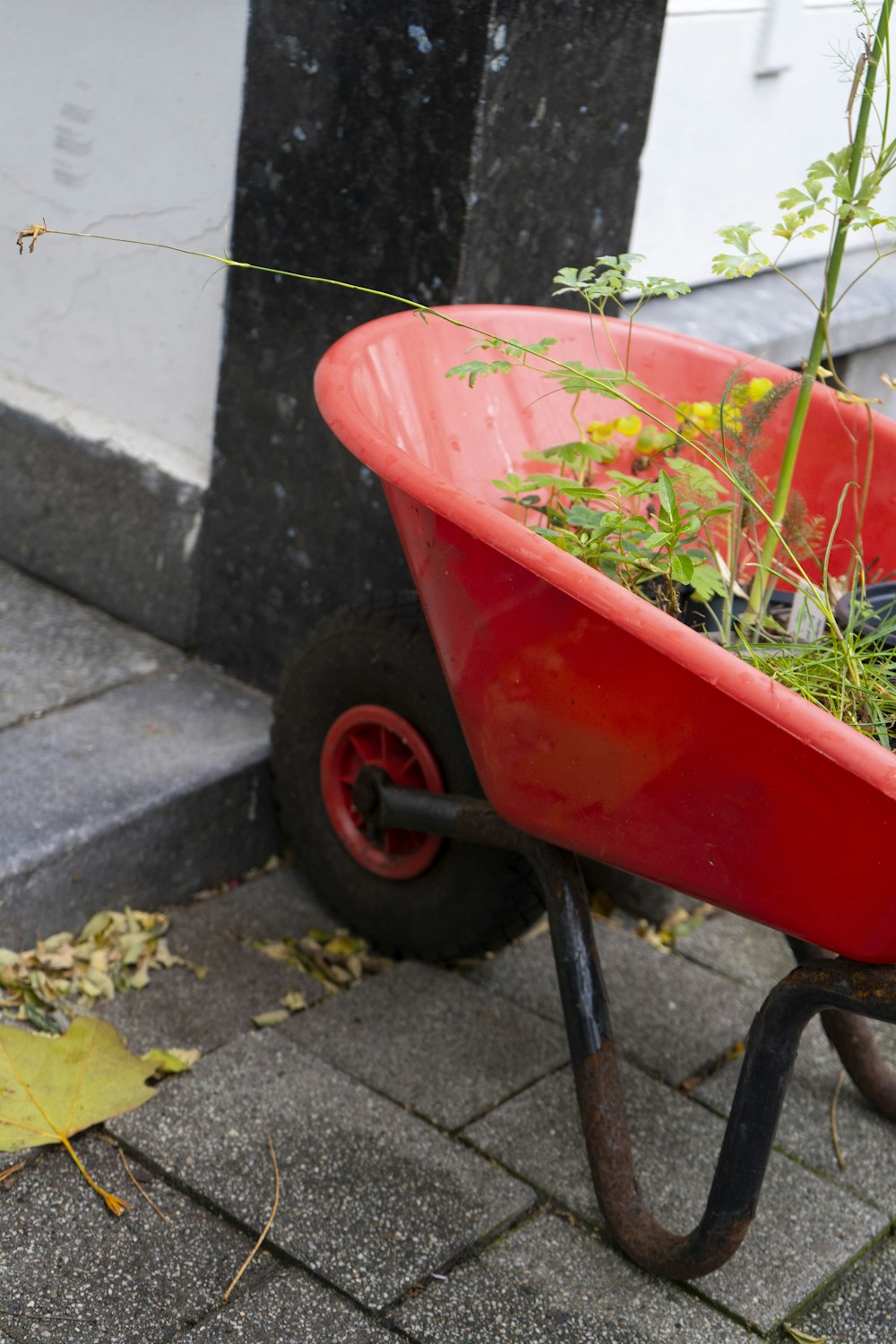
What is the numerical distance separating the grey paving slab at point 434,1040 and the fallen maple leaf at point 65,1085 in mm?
263

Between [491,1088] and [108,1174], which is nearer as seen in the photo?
[108,1174]

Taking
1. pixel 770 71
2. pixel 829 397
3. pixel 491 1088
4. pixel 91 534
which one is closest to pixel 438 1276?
pixel 491 1088

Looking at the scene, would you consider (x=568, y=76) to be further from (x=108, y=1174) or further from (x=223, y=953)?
(x=108, y=1174)

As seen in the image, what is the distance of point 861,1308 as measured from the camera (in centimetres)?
169

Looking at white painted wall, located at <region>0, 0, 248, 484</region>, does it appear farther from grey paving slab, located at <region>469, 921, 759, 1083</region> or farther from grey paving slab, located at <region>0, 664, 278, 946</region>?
grey paving slab, located at <region>469, 921, 759, 1083</region>

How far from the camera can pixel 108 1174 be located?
1762 millimetres

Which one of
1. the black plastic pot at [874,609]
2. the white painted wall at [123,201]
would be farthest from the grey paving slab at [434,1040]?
the white painted wall at [123,201]

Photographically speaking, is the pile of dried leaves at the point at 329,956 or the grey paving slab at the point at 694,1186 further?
the pile of dried leaves at the point at 329,956

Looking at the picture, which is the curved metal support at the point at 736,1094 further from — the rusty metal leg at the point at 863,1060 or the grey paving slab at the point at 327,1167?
the rusty metal leg at the point at 863,1060

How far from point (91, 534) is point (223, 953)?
0.93 m

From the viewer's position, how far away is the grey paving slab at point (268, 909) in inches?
92.4

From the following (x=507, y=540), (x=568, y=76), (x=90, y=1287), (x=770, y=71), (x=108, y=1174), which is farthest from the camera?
(x=770, y=71)

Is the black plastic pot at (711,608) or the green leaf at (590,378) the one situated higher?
the green leaf at (590,378)

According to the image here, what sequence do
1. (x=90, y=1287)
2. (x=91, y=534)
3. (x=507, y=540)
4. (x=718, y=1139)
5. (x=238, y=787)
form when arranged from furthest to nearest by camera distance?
1. (x=91, y=534)
2. (x=238, y=787)
3. (x=718, y=1139)
4. (x=90, y=1287)
5. (x=507, y=540)
